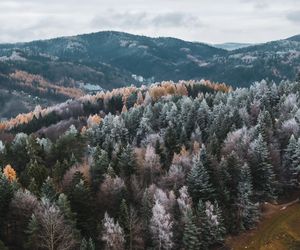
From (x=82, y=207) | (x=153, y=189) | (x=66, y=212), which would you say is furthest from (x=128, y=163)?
(x=66, y=212)

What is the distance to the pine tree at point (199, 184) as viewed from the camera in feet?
318

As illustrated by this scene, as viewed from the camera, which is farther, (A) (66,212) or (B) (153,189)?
(B) (153,189)

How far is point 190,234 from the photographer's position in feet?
282

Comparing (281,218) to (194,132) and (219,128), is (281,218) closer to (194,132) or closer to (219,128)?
(219,128)

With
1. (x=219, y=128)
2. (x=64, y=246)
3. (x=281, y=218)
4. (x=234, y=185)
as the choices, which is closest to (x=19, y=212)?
(x=64, y=246)

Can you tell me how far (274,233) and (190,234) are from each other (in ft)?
53.3

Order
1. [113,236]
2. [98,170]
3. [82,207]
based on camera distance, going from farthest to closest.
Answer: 1. [98,170]
2. [82,207]
3. [113,236]

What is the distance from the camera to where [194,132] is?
500ft

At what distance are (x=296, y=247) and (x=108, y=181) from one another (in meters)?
35.4

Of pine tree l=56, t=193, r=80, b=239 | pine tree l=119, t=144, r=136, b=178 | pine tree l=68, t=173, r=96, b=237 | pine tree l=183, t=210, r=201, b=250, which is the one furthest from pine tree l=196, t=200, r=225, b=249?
pine tree l=119, t=144, r=136, b=178

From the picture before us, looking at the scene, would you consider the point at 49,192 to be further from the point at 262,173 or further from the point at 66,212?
the point at 262,173

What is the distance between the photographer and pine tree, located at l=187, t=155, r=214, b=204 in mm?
97000

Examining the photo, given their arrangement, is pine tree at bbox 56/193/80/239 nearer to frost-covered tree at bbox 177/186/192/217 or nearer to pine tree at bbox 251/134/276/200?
frost-covered tree at bbox 177/186/192/217

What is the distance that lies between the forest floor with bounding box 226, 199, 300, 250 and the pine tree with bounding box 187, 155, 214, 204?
9.33m
